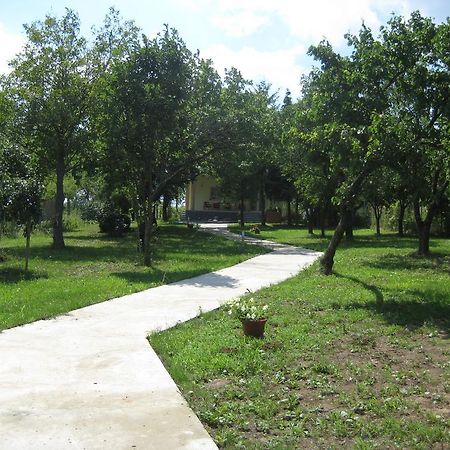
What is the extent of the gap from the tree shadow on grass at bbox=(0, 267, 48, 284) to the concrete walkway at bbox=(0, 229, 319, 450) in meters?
4.28

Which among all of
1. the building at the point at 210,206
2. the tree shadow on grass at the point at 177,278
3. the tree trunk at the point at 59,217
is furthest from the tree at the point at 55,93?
the building at the point at 210,206

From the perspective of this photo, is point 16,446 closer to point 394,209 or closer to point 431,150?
point 431,150

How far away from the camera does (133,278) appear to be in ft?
43.3

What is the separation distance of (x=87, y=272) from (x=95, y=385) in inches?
378

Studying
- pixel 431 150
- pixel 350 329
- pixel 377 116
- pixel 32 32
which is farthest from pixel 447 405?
pixel 32 32

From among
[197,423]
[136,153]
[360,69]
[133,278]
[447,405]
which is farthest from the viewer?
[136,153]

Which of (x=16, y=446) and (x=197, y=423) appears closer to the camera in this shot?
(x=16, y=446)

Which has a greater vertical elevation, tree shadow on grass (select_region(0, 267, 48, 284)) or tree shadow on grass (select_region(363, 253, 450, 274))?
tree shadow on grass (select_region(363, 253, 450, 274))

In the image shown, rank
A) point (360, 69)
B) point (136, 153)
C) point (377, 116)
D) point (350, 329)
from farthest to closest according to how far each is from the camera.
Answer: point (136, 153), point (360, 69), point (377, 116), point (350, 329)

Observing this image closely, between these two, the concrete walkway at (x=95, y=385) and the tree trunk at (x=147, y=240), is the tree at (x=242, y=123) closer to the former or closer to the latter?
A: the tree trunk at (x=147, y=240)

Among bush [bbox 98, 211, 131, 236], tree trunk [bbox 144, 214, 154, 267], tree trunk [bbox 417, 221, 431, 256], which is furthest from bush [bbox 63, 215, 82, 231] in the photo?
tree trunk [bbox 417, 221, 431, 256]

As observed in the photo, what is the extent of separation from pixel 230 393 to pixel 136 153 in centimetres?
1201

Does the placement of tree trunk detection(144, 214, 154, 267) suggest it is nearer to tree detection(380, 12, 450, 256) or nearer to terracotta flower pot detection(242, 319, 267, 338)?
tree detection(380, 12, 450, 256)

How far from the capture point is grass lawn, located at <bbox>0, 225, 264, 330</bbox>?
31.6 ft
